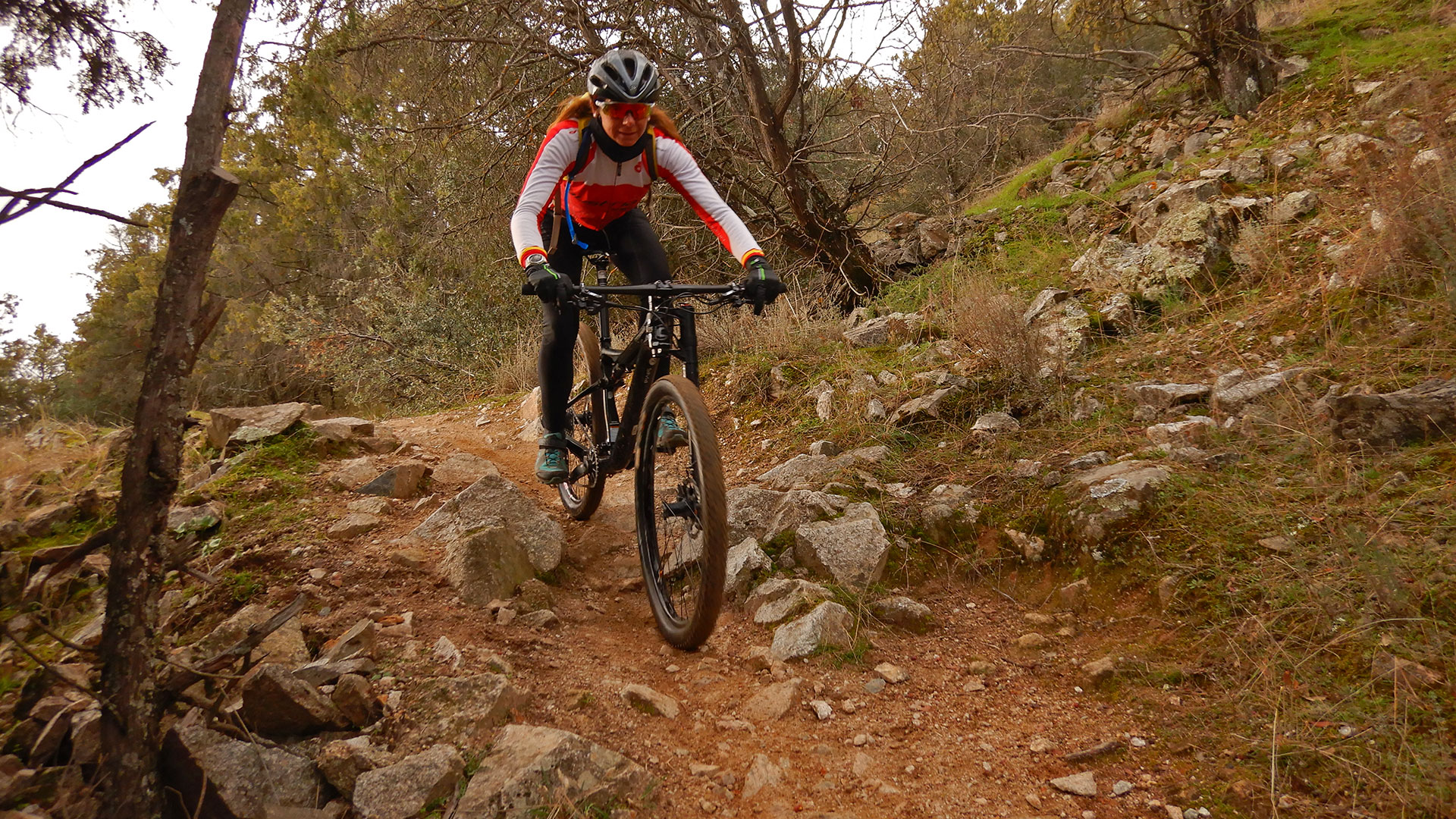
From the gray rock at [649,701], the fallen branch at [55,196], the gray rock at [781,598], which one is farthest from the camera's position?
the gray rock at [781,598]

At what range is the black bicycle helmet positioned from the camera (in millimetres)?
3279

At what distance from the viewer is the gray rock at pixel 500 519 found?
360 cm

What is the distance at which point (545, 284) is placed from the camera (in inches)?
119

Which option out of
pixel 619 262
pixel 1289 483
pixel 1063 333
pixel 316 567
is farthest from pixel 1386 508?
pixel 316 567

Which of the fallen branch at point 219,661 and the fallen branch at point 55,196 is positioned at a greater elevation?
the fallen branch at point 55,196

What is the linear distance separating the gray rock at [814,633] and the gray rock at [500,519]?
1301mm

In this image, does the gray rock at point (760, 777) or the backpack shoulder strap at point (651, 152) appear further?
the backpack shoulder strap at point (651, 152)

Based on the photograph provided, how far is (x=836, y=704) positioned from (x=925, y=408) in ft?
7.62

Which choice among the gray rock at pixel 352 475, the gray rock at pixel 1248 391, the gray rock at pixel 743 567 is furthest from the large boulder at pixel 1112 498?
the gray rock at pixel 352 475

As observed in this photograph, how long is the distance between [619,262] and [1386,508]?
11.2ft

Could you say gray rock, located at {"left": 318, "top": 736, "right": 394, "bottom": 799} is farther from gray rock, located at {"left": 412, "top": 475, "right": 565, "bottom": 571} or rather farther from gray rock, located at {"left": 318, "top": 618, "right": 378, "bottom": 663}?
gray rock, located at {"left": 412, "top": 475, "right": 565, "bottom": 571}

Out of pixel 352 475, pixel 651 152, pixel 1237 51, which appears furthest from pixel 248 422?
pixel 1237 51

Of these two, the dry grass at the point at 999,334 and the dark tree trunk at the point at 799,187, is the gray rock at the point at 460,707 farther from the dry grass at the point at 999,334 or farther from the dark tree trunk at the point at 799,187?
the dark tree trunk at the point at 799,187

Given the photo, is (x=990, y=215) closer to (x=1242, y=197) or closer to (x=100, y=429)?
(x=1242, y=197)
